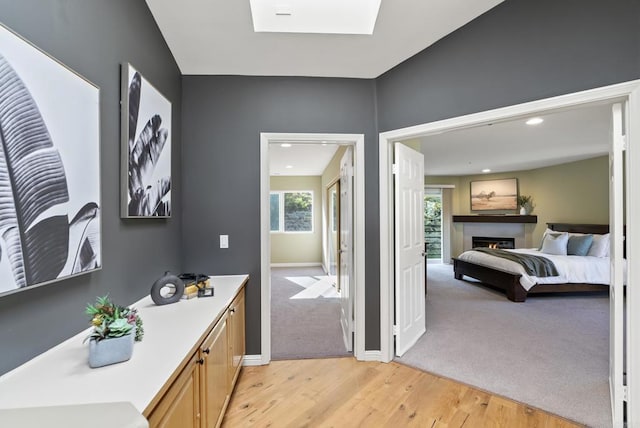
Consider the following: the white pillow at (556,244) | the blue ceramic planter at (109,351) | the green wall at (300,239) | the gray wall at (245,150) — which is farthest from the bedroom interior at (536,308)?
the green wall at (300,239)

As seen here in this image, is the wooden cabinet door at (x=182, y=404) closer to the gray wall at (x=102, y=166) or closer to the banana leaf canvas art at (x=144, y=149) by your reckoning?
the gray wall at (x=102, y=166)

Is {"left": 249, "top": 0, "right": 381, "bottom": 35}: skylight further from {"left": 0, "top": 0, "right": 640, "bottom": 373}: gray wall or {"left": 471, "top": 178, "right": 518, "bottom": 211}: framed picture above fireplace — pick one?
{"left": 471, "top": 178, "right": 518, "bottom": 211}: framed picture above fireplace

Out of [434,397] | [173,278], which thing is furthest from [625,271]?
[173,278]

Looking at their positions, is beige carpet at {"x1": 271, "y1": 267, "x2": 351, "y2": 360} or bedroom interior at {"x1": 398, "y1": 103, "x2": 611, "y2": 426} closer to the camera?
bedroom interior at {"x1": 398, "y1": 103, "x2": 611, "y2": 426}

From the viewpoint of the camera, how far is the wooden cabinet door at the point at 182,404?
979mm

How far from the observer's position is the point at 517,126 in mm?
3793

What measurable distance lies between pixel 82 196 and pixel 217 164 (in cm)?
140

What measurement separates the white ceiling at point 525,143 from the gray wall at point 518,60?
103 cm

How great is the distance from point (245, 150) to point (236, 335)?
1.55m

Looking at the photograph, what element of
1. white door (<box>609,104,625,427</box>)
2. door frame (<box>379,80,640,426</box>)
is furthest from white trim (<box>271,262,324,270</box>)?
white door (<box>609,104,625,427</box>)

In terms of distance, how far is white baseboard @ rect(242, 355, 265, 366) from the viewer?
2596 mm

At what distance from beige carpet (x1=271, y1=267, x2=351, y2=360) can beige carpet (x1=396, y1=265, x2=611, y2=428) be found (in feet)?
2.64

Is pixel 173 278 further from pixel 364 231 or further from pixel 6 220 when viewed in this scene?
pixel 364 231

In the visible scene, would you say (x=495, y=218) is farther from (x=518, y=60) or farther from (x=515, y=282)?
(x=518, y=60)
